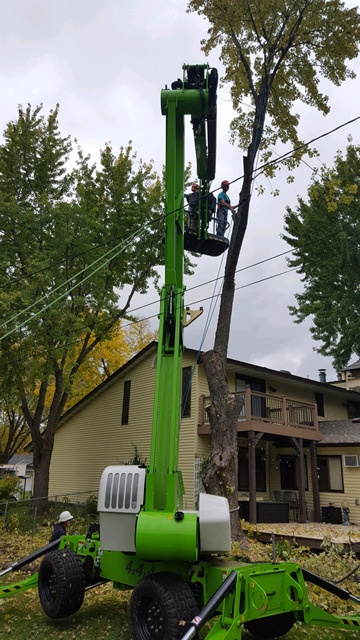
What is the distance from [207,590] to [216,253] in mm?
8152

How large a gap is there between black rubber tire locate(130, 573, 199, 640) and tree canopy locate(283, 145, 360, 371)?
71.9 ft

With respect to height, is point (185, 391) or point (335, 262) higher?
point (335, 262)

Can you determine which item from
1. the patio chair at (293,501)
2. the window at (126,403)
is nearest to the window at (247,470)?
the patio chair at (293,501)

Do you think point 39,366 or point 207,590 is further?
point 39,366

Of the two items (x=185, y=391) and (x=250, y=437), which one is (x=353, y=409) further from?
(x=185, y=391)

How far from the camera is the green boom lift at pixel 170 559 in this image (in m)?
5.21

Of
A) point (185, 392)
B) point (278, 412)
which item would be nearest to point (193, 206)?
point (185, 392)

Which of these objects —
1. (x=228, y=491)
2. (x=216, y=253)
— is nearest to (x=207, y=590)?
(x=228, y=491)

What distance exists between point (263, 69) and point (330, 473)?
15.8 m

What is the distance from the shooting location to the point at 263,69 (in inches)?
605

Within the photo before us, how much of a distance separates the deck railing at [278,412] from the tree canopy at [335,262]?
25.4ft

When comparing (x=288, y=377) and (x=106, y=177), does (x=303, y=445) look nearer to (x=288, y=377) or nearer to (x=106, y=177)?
(x=288, y=377)

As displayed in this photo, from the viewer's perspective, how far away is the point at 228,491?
37.4 ft

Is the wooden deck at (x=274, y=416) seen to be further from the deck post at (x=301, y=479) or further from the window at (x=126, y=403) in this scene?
the window at (x=126, y=403)
